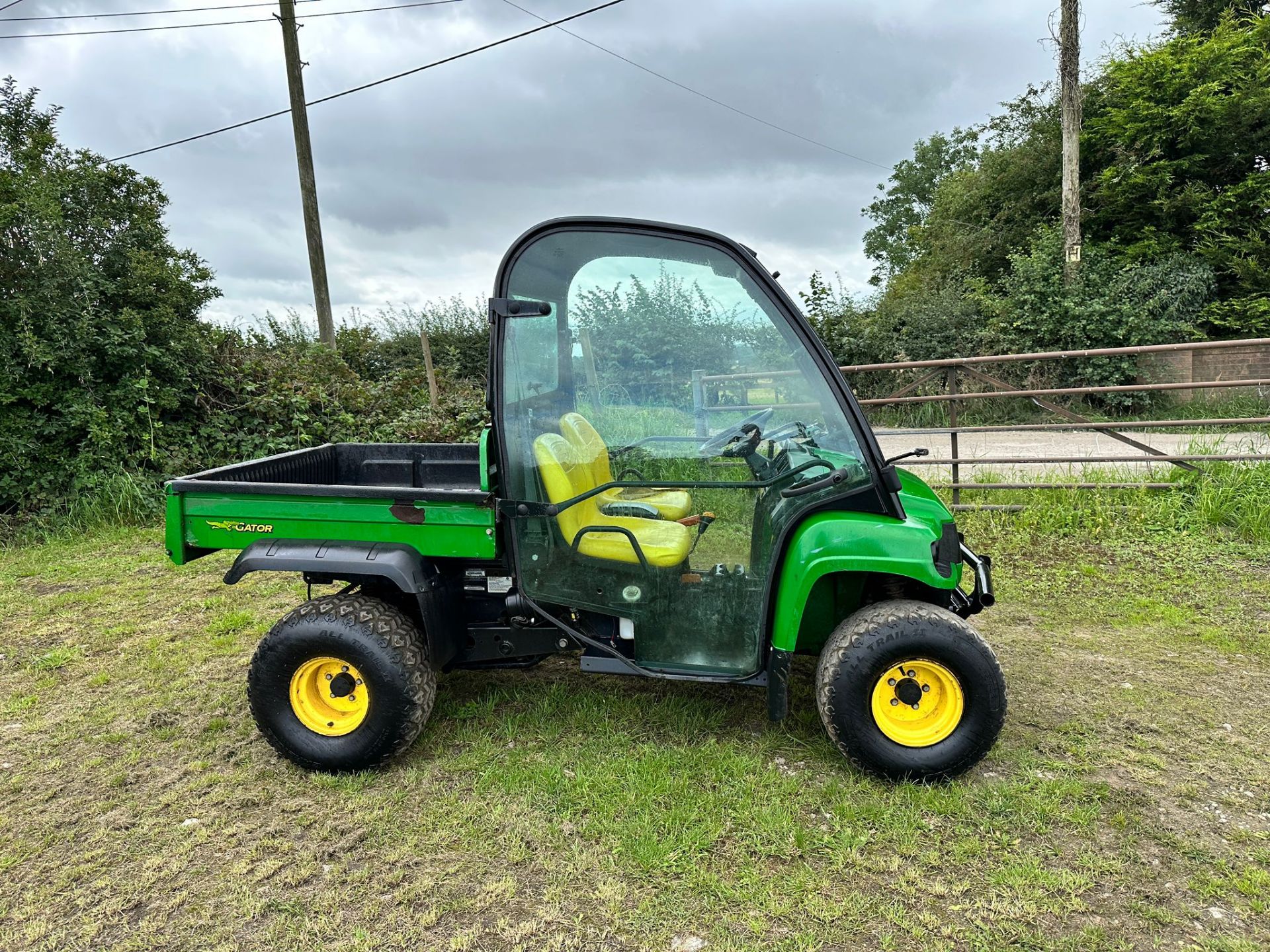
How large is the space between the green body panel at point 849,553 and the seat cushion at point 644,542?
1.21 ft

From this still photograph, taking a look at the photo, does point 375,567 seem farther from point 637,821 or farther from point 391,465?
point 391,465

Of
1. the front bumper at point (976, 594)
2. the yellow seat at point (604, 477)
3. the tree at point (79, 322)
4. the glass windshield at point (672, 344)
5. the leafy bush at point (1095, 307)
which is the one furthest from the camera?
the leafy bush at point (1095, 307)

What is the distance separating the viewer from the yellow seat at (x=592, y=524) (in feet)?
9.29

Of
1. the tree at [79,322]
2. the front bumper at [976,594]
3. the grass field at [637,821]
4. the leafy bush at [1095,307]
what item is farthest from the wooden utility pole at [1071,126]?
the tree at [79,322]

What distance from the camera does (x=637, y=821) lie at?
261 centimetres

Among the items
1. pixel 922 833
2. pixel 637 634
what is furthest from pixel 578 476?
pixel 922 833

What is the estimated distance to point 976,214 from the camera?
1656 cm

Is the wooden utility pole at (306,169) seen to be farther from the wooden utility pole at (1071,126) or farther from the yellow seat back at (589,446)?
the wooden utility pole at (1071,126)

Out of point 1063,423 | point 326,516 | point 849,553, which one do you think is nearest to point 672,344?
point 849,553

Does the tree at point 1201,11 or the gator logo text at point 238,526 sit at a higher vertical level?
the tree at point 1201,11

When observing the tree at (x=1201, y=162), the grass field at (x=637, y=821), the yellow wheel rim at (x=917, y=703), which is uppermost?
the tree at (x=1201, y=162)

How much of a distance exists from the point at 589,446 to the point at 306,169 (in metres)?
8.78

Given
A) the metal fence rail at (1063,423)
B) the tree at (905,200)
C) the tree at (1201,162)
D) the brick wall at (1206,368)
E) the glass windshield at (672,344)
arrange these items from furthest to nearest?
the tree at (905,200) → the tree at (1201,162) → the brick wall at (1206,368) → the metal fence rail at (1063,423) → the glass windshield at (672,344)

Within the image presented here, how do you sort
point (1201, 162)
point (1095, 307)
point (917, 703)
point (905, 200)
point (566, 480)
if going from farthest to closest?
point (905, 200), point (1201, 162), point (1095, 307), point (566, 480), point (917, 703)
